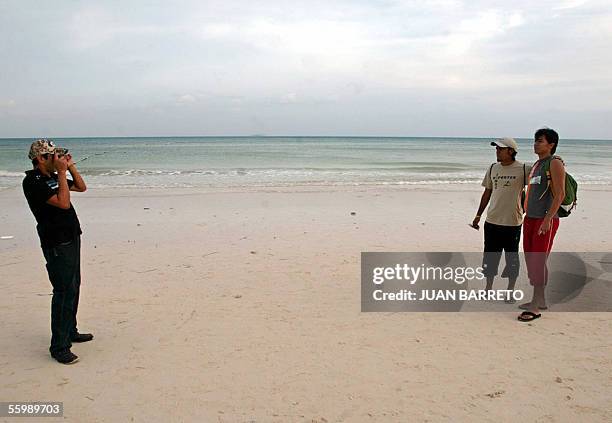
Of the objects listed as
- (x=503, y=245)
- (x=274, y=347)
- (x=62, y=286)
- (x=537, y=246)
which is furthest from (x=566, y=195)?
(x=62, y=286)

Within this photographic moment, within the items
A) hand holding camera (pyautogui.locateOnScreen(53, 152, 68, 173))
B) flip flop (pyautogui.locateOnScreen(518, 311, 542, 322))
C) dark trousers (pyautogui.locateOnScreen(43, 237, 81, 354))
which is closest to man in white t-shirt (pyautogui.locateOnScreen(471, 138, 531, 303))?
flip flop (pyautogui.locateOnScreen(518, 311, 542, 322))

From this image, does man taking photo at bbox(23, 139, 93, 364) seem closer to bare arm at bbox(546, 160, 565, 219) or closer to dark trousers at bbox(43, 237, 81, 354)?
dark trousers at bbox(43, 237, 81, 354)

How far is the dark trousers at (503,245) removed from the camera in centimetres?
461

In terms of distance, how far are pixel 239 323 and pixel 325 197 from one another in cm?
907

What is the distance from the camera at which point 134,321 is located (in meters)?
4.40

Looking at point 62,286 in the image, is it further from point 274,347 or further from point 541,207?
point 541,207

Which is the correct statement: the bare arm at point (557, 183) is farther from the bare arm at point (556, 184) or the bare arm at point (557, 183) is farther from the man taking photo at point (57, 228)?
the man taking photo at point (57, 228)

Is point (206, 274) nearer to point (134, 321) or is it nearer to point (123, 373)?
point (134, 321)

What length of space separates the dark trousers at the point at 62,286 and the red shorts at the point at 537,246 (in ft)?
12.9

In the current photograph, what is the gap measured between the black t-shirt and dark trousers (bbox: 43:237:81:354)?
0.24ft

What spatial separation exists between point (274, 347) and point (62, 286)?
1.68 m

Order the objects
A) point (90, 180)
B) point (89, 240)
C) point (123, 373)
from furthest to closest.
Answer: point (90, 180) → point (89, 240) → point (123, 373)

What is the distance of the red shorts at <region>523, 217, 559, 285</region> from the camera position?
4.30 metres

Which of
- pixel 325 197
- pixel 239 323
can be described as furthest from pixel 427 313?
pixel 325 197
